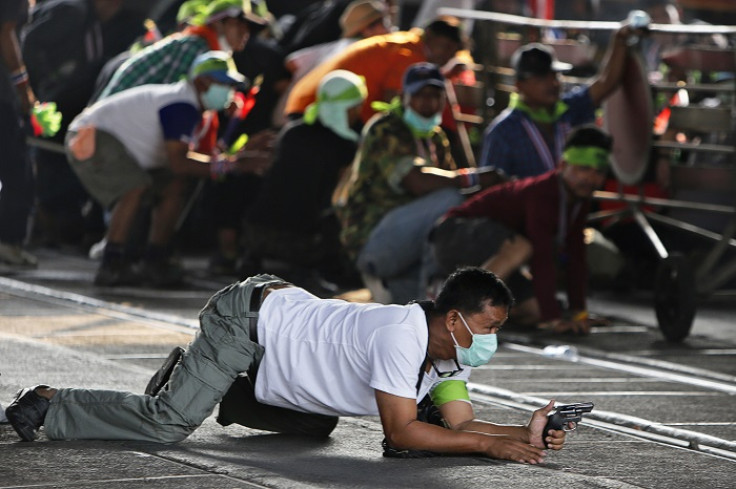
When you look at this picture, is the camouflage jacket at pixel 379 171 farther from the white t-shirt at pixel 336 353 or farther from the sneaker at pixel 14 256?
the white t-shirt at pixel 336 353

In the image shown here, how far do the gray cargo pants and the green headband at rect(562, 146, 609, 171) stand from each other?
13.0ft

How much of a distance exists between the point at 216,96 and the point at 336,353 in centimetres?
581

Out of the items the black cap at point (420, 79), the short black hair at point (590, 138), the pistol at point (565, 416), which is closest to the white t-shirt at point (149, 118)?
the black cap at point (420, 79)

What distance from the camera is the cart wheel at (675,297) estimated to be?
33.0ft

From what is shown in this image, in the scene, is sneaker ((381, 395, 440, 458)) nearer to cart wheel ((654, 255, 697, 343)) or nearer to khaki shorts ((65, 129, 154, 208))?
cart wheel ((654, 255, 697, 343))

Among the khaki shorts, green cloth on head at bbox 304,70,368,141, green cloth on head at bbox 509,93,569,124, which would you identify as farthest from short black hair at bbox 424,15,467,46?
the khaki shorts

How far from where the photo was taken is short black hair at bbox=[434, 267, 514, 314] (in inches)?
228

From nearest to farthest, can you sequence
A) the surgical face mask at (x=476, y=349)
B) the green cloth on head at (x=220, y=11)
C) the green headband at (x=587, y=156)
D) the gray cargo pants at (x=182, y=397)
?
1. the surgical face mask at (x=476, y=349)
2. the gray cargo pants at (x=182, y=397)
3. the green headband at (x=587, y=156)
4. the green cloth on head at (x=220, y=11)

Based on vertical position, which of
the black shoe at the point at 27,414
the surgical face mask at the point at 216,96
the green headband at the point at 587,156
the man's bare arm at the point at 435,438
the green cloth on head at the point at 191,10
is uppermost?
the green cloth on head at the point at 191,10

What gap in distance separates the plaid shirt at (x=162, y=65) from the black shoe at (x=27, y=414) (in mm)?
6512

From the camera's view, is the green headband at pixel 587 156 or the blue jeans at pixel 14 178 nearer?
the green headband at pixel 587 156

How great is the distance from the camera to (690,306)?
1010cm

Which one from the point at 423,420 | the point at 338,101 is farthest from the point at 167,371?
the point at 338,101

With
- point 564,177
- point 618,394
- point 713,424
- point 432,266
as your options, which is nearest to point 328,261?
point 432,266
